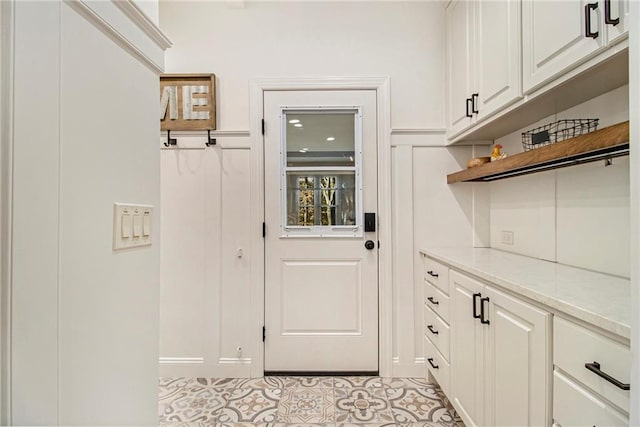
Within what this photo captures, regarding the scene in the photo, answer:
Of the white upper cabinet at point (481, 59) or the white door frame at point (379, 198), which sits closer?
the white upper cabinet at point (481, 59)

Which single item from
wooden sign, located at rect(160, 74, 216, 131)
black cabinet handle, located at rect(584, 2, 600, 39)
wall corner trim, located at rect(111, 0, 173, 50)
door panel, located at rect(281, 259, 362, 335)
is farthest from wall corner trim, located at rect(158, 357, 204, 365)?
black cabinet handle, located at rect(584, 2, 600, 39)

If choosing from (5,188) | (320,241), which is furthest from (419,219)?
(5,188)

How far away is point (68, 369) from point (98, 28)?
0.74 meters

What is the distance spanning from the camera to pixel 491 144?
2.20 m

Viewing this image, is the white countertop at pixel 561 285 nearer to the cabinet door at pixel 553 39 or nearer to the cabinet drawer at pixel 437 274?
the cabinet drawer at pixel 437 274

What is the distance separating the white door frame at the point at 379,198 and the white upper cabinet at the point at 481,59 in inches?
17.9

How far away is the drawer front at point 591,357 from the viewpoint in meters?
0.76

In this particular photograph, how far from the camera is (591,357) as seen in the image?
84 centimetres

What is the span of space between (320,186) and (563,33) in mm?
1496

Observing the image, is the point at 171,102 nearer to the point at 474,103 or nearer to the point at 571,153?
the point at 474,103

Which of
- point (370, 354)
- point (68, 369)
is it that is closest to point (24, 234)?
point (68, 369)

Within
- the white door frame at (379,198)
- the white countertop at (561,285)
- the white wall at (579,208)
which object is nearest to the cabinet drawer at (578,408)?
the white countertop at (561,285)

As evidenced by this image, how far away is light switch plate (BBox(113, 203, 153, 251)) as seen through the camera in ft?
2.52

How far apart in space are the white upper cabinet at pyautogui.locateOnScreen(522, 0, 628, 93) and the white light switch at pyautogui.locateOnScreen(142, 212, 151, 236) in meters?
1.51
